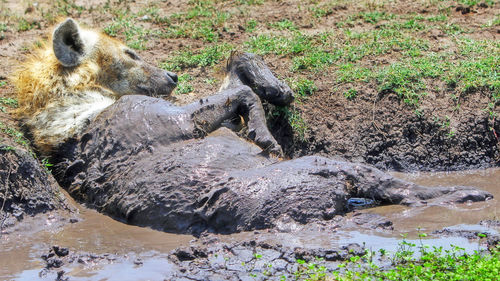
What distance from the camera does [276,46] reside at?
8336 millimetres

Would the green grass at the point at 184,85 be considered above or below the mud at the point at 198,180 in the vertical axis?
above

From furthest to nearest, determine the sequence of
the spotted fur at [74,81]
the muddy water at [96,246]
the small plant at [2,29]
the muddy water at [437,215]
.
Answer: the small plant at [2,29]
the spotted fur at [74,81]
the muddy water at [437,215]
the muddy water at [96,246]

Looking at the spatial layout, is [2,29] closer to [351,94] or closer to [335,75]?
[335,75]

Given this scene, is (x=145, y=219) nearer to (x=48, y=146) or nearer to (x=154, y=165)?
(x=154, y=165)

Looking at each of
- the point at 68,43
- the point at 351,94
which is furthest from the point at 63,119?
the point at 351,94

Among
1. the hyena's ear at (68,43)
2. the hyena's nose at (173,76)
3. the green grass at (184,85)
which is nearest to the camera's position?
the hyena's ear at (68,43)

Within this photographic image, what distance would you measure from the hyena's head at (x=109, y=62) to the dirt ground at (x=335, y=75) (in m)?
0.40

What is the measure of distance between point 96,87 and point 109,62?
35cm

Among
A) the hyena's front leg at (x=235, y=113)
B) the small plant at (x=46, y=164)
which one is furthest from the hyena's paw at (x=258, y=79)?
the small plant at (x=46, y=164)

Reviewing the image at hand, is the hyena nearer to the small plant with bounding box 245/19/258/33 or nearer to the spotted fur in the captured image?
the spotted fur

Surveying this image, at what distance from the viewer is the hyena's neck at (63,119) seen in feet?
20.4

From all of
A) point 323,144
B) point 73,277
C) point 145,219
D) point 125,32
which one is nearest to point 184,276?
point 73,277

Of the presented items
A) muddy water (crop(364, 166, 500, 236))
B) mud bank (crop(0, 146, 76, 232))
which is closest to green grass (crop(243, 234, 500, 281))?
muddy water (crop(364, 166, 500, 236))

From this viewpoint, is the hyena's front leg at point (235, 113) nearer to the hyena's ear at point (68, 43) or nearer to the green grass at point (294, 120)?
the green grass at point (294, 120)
